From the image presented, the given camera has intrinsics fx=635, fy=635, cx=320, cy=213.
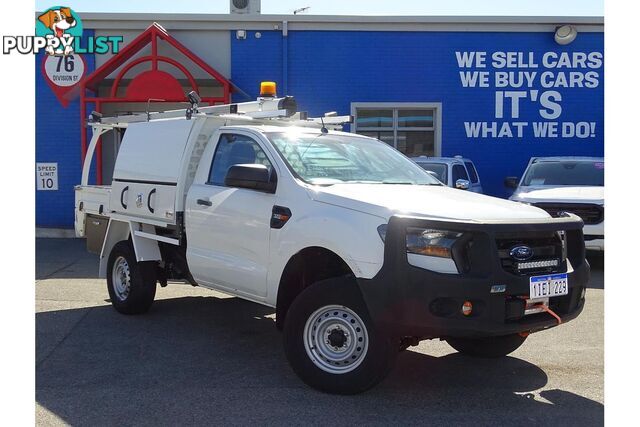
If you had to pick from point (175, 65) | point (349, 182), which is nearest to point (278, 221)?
point (349, 182)

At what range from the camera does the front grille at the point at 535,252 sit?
4191mm

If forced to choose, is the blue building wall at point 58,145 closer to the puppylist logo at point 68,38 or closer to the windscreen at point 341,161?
the puppylist logo at point 68,38

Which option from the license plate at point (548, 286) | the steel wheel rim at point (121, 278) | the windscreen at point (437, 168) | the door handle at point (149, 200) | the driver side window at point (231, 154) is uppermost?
the windscreen at point (437, 168)

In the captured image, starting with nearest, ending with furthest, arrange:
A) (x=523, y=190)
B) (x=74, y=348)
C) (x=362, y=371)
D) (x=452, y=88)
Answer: (x=362, y=371) < (x=74, y=348) < (x=523, y=190) < (x=452, y=88)

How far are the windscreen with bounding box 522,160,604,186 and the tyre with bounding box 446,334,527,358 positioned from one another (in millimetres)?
6670

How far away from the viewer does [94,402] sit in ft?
14.3

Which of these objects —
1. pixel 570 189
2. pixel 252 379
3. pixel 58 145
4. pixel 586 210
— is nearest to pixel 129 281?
pixel 252 379

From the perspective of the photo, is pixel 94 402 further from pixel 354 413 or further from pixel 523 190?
pixel 523 190

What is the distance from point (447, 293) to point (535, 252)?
2.60 ft

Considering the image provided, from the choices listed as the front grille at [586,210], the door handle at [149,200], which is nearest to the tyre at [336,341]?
the door handle at [149,200]

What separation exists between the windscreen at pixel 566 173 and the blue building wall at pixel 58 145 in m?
10.4

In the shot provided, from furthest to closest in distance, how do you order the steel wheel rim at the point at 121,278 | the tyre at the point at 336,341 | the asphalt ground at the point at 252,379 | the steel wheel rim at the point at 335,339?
the steel wheel rim at the point at 121,278
the steel wheel rim at the point at 335,339
the tyre at the point at 336,341
the asphalt ground at the point at 252,379

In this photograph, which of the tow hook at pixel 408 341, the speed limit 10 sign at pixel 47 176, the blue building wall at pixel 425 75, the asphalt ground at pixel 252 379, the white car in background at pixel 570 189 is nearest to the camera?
the asphalt ground at pixel 252 379

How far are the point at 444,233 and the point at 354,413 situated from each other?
1.32 metres
